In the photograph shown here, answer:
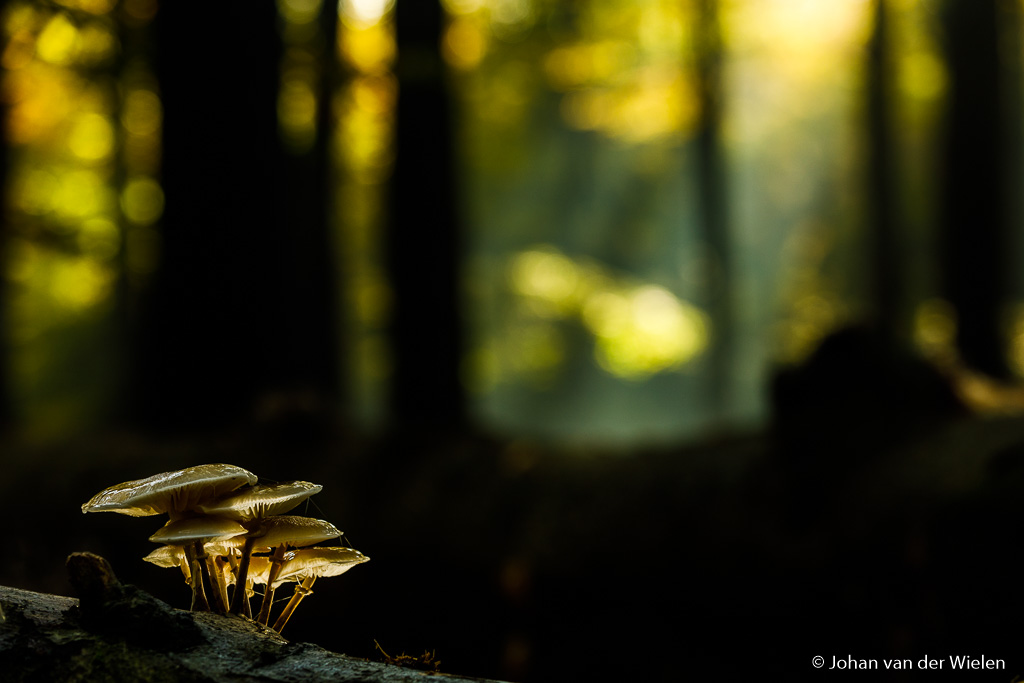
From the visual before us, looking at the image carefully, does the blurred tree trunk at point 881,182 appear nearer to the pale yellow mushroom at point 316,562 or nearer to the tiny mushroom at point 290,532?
the pale yellow mushroom at point 316,562

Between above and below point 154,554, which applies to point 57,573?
below

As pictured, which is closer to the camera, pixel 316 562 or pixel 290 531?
pixel 290 531

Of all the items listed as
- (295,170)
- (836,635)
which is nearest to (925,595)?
(836,635)

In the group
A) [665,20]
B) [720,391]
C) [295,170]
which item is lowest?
[720,391]

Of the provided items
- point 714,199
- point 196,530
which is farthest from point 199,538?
point 714,199

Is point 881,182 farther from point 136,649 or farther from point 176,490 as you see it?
point 136,649

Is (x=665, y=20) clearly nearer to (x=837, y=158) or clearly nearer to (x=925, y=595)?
(x=925, y=595)

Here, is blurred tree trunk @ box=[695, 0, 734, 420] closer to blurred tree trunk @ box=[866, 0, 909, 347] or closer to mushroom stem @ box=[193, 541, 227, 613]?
blurred tree trunk @ box=[866, 0, 909, 347]
